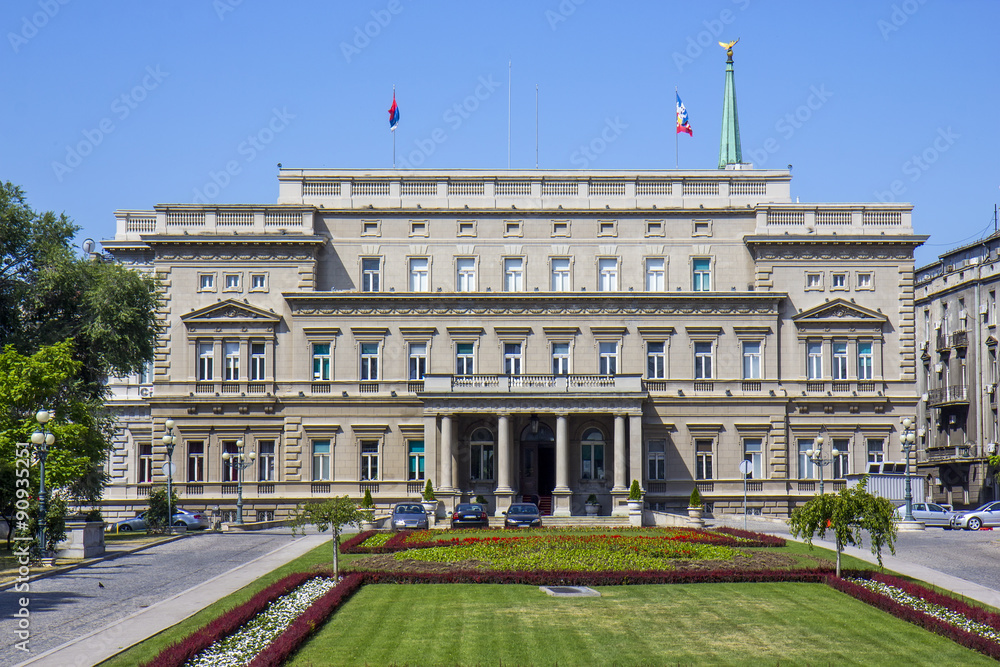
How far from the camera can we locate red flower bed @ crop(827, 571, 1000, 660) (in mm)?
23156

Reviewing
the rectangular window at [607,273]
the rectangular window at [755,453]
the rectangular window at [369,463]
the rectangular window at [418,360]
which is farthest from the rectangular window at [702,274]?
the rectangular window at [369,463]

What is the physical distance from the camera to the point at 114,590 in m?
31.5

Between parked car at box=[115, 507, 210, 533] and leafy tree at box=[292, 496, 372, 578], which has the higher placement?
leafy tree at box=[292, 496, 372, 578]

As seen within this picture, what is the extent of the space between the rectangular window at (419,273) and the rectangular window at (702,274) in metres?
16.2

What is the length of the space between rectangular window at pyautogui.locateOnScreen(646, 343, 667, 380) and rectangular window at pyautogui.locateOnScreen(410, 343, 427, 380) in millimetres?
13361

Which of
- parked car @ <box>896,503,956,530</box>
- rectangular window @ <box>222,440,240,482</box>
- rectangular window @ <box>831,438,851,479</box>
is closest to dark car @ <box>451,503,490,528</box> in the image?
rectangular window @ <box>222,440,240,482</box>

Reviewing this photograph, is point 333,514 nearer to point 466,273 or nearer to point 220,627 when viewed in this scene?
point 220,627

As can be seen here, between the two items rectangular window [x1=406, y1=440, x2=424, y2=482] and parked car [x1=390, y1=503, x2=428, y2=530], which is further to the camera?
rectangular window [x1=406, y1=440, x2=424, y2=482]

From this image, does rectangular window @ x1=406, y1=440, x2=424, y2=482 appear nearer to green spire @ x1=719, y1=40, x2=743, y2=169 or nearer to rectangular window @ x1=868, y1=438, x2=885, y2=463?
rectangular window @ x1=868, y1=438, x2=885, y2=463

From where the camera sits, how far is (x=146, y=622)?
25797 mm

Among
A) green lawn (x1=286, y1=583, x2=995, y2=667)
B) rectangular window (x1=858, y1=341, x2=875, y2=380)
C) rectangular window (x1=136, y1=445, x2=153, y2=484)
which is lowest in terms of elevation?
green lawn (x1=286, y1=583, x2=995, y2=667)

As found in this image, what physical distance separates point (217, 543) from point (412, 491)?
21.6 m

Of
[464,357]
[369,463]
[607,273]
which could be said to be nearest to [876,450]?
[607,273]

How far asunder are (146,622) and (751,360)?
49892 millimetres
